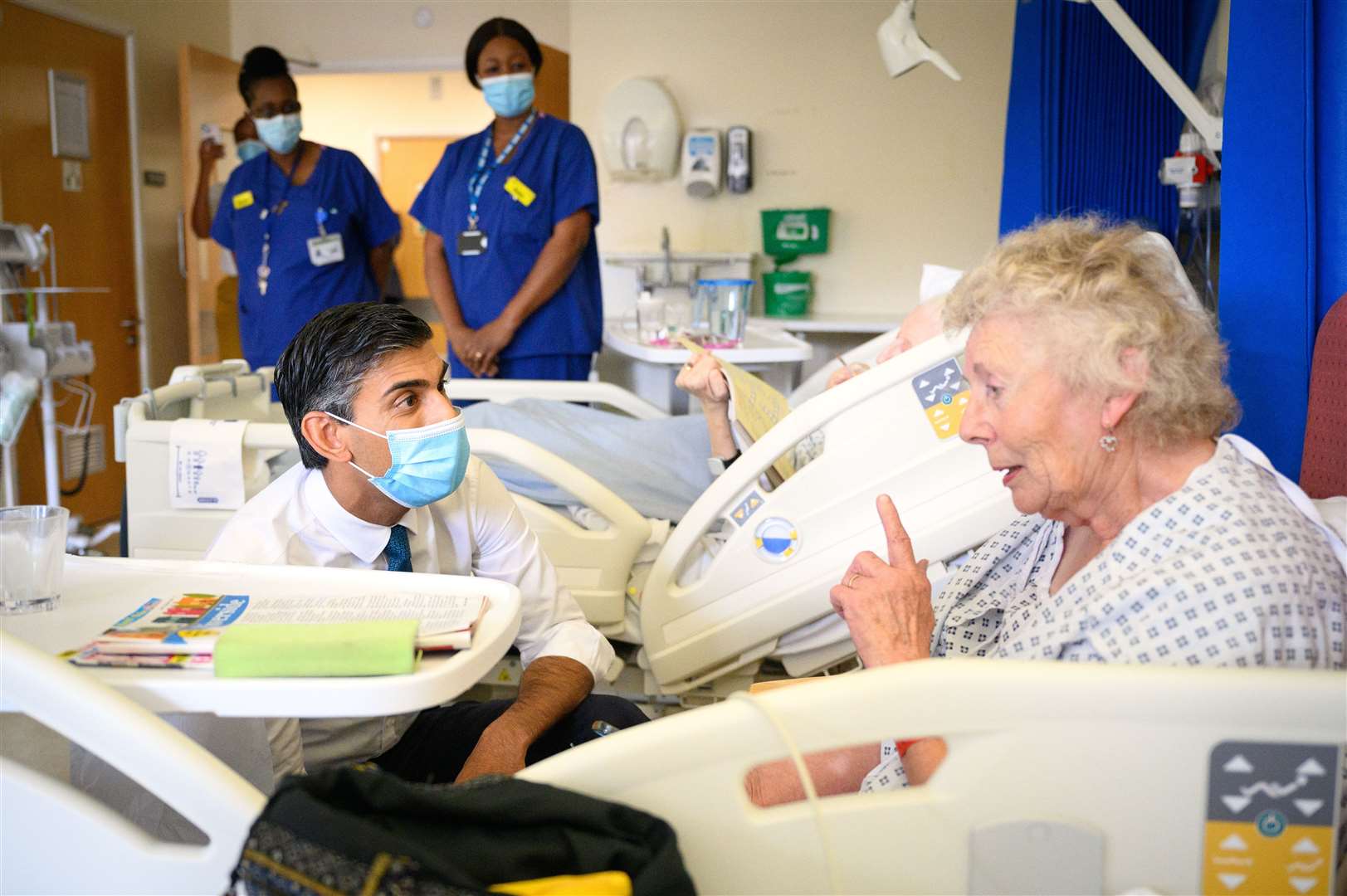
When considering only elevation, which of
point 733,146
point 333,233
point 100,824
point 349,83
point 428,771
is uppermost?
point 349,83

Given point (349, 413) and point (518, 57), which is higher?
point (518, 57)

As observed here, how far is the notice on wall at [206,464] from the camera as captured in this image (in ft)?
7.66

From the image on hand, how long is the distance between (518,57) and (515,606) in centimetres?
281

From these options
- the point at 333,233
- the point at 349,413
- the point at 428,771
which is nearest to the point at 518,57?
the point at 333,233

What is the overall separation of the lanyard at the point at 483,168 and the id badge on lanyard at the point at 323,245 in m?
0.60

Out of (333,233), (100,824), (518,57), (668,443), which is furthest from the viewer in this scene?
(333,233)

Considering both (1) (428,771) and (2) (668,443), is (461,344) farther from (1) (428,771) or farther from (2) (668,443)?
(1) (428,771)

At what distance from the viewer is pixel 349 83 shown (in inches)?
346

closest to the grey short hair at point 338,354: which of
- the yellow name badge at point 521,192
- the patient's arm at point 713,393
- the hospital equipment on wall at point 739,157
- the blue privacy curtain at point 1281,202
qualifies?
the patient's arm at point 713,393

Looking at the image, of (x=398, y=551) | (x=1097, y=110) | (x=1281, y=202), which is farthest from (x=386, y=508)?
(x=1097, y=110)

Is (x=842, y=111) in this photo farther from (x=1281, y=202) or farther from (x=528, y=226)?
(x=1281, y=202)

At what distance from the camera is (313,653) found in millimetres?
1073

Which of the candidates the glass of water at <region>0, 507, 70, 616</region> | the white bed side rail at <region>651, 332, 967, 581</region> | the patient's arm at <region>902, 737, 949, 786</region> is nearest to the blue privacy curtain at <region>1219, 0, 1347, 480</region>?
the white bed side rail at <region>651, 332, 967, 581</region>

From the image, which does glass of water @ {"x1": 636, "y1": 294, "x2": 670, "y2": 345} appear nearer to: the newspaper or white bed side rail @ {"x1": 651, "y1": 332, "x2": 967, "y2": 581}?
the newspaper
